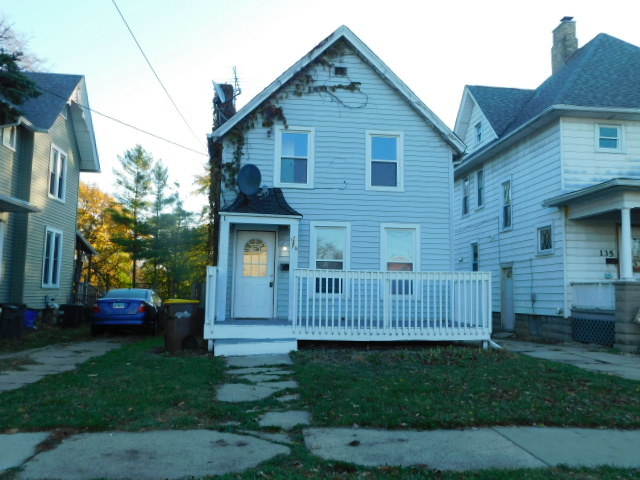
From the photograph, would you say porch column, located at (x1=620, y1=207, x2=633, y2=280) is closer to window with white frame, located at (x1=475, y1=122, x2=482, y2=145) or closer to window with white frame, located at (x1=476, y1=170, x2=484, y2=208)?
window with white frame, located at (x1=476, y1=170, x2=484, y2=208)

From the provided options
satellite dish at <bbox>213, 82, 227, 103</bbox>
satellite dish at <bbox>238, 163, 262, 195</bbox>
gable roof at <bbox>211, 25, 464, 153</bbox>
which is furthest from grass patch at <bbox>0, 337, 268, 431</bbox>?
satellite dish at <bbox>213, 82, 227, 103</bbox>

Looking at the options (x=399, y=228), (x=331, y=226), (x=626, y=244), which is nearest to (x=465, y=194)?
(x=626, y=244)

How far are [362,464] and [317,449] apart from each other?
474mm

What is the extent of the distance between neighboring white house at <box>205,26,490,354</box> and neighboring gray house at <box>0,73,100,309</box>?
229 inches

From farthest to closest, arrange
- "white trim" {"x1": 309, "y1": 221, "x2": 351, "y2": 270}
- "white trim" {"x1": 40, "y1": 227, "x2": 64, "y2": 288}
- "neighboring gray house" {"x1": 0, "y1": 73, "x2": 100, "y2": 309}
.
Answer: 1. "white trim" {"x1": 40, "y1": 227, "x2": 64, "y2": 288}
2. "neighboring gray house" {"x1": 0, "y1": 73, "x2": 100, "y2": 309}
3. "white trim" {"x1": 309, "y1": 221, "x2": 351, "y2": 270}

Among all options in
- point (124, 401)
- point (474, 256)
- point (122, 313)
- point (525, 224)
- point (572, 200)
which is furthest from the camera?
point (474, 256)

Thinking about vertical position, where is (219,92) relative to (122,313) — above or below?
above

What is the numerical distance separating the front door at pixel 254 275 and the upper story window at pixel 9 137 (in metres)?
7.85

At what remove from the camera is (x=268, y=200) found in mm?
11977

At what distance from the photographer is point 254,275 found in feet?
39.8

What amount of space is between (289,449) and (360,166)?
9.39 meters

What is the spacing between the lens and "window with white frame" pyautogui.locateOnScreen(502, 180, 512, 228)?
701 inches

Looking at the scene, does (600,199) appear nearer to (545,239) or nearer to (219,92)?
(545,239)

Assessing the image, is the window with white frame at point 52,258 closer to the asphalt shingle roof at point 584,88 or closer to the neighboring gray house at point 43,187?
the neighboring gray house at point 43,187
